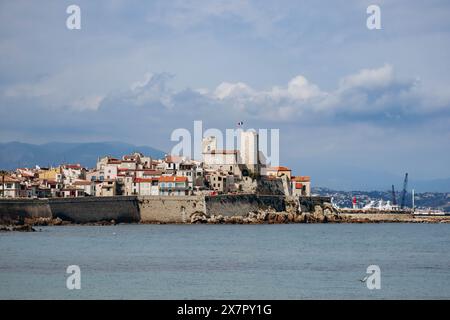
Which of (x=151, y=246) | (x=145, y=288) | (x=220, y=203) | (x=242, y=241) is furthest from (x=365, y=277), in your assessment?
(x=220, y=203)

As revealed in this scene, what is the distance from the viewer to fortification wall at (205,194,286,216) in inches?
2822

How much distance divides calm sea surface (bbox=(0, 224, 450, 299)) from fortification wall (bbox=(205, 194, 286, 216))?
14698 millimetres

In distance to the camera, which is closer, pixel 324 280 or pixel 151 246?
pixel 324 280

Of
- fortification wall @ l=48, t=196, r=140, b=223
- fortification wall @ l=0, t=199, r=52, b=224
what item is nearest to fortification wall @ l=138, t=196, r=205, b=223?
fortification wall @ l=48, t=196, r=140, b=223

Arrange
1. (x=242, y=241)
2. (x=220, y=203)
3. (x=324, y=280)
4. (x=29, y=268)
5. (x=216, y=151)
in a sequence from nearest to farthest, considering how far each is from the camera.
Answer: (x=324, y=280)
(x=29, y=268)
(x=242, y=241)
(x=220, y=203)
(x=216, y=151)

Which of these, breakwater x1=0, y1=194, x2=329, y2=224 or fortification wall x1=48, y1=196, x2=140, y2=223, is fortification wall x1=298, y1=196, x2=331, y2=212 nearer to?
breakwater x1=0, y1=194, x2=329, y2=224

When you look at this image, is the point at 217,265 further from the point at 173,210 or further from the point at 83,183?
the point at 83,183

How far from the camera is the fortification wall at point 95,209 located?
6419 cm

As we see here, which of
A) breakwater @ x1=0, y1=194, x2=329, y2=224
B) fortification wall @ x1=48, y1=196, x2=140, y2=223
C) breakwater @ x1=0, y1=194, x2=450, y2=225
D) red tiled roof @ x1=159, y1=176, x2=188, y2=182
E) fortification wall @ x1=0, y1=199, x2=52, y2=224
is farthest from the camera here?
red tiled roof @ x1=159, y1=176, x2=188, y2=182

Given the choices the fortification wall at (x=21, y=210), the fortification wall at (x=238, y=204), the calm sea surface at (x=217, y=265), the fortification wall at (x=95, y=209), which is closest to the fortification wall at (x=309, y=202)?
the fortification wall at (x=238, y=204)

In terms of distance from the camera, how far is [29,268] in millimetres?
33562

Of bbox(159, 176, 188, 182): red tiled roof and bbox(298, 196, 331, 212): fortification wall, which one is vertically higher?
bbox(159, 176, 188, 182): red tiled roof

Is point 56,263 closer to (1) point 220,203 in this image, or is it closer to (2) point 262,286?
(2) point 262,286
